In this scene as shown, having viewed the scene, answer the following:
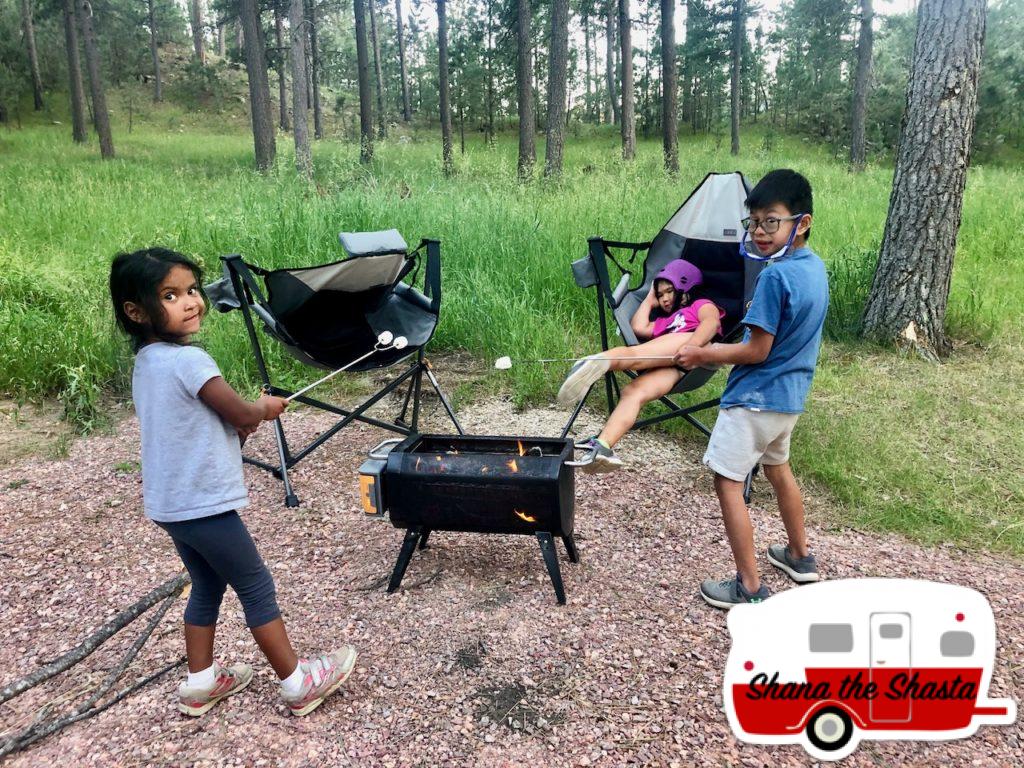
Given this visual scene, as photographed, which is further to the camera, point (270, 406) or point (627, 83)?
point (627, 83)

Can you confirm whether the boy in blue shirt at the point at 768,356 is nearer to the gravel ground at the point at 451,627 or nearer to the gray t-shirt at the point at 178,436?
the gravel ground at the point at 451,627

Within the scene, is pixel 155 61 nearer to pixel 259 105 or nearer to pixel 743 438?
pixel 259 105

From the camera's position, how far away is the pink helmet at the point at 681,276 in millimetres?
2963

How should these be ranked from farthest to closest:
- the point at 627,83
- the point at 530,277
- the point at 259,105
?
the point at 627,83 → the point at 259,105 → the point at 530,277

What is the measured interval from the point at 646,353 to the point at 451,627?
127 centimetres

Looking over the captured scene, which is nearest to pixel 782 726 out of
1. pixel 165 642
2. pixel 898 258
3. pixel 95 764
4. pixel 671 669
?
pixel 671 669

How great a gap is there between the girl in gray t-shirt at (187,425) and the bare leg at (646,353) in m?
1.39

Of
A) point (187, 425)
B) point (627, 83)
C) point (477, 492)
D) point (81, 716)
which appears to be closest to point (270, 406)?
point (187, 425)

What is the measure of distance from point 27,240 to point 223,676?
225 inches

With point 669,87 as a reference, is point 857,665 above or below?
below

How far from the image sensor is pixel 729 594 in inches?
79.7

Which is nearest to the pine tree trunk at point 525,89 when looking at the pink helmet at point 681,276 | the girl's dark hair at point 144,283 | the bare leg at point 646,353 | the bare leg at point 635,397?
the pink helmet at point 681,276

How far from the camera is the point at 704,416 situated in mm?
3367

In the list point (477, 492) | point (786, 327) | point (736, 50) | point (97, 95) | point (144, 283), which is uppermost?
point (736, 50)
